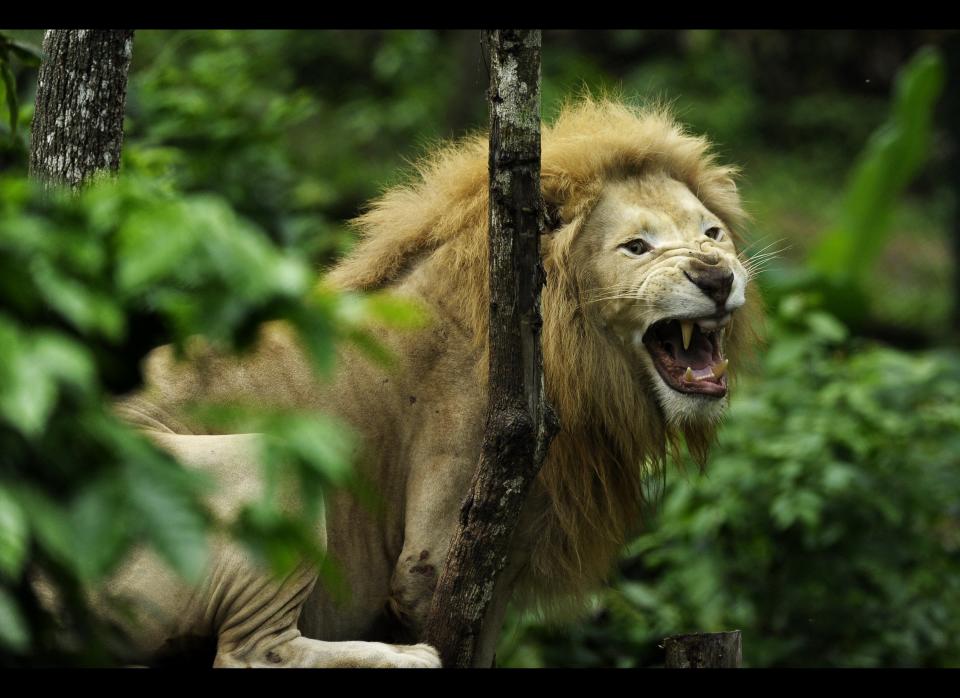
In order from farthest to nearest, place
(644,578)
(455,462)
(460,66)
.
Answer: (460,66) → (644,578) → (455,462)

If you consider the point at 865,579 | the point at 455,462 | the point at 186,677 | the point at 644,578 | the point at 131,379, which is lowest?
the point at 644,578

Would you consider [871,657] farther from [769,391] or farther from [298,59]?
[298,59]

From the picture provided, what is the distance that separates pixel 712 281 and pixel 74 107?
2.13 m

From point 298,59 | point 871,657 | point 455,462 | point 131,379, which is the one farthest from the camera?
point 298,59

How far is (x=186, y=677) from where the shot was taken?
10.00ft

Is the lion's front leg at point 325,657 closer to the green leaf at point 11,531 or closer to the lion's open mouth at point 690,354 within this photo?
the lion's open mouth at point 690,354

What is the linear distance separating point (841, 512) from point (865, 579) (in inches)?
15.5

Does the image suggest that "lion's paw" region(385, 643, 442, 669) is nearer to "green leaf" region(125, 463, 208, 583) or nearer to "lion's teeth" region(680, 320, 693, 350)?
"lion's teeth" region(680, 320, 693, 350)

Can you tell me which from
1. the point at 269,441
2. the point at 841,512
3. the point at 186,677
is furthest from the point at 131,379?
the point at 841,512

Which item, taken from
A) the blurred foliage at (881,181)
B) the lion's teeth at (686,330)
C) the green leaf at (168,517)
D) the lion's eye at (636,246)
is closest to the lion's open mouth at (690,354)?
the lion's teeth at (686,330)

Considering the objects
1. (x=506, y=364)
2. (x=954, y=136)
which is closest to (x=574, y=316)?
(x=506, y=364)

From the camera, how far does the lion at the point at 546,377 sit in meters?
3.90

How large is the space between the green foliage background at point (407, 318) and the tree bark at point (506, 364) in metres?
0.45

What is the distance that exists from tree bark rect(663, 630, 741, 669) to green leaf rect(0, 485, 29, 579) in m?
2.50
